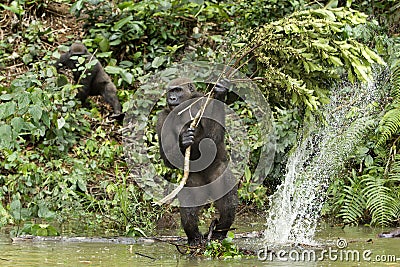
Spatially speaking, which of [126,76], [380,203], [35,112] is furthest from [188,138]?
[126,76]

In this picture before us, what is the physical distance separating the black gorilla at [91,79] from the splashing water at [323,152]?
10.9 feet

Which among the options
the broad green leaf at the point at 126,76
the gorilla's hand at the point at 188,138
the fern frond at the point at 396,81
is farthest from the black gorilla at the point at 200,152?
the broad green leaf at the point at 126,76

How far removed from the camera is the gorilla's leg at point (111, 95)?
11.3 meters

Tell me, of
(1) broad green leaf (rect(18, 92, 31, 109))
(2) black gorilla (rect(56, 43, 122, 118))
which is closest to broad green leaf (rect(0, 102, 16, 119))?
(1) broad green leaf (rect(18, 92, 31, 109))

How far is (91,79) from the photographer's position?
11.2 m

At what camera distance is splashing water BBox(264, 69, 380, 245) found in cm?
885

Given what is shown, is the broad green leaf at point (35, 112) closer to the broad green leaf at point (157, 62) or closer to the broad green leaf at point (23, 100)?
the broad green leaf at point (23, 100)

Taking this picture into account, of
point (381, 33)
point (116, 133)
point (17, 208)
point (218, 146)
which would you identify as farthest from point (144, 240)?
point (381, 33)

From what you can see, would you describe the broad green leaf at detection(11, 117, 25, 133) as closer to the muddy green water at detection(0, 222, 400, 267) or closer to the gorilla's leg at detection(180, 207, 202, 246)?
the muddy green water at detection(0, 222, 400, 267)

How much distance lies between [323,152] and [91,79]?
13.3 feet

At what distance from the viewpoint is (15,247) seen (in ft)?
20.9

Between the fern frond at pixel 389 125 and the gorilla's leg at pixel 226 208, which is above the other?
the fern frond at pixel 389 125

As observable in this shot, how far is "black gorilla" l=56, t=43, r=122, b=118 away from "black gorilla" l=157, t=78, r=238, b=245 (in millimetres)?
4786

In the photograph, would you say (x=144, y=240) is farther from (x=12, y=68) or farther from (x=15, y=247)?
(x=12, y=68)
